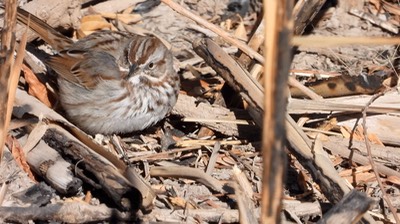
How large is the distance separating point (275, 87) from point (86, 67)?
373 cm

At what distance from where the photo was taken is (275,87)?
5.66 ft

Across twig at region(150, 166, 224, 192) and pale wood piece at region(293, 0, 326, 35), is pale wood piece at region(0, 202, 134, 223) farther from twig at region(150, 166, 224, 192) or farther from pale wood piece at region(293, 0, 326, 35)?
pale wood piece at region(293, 0, 326, 35)

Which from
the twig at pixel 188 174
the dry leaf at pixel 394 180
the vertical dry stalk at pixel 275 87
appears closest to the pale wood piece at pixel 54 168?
the twig at pixel 188 174

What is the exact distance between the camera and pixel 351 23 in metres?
5.75

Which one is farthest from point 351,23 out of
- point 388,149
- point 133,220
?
point 133,220

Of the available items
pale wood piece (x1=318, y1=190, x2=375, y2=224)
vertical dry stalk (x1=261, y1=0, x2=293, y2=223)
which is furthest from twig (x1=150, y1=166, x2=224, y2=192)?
vertical dry stalk (x1=261, y1=0, x2=293, y2=223)

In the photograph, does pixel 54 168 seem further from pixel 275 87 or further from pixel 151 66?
pixel 275 87

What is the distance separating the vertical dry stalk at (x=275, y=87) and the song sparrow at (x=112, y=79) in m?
3.26

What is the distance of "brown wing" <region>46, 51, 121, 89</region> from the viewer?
17.2 feet

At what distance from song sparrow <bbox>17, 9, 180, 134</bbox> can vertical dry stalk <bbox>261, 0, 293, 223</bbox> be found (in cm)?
326

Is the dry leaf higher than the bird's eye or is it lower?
higher

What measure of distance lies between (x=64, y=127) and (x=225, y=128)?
983mm

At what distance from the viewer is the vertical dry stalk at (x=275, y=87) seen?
5.61 ft

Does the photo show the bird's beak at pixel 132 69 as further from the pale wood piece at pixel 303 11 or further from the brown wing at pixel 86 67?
the pale wood piece at pixel 303 11
